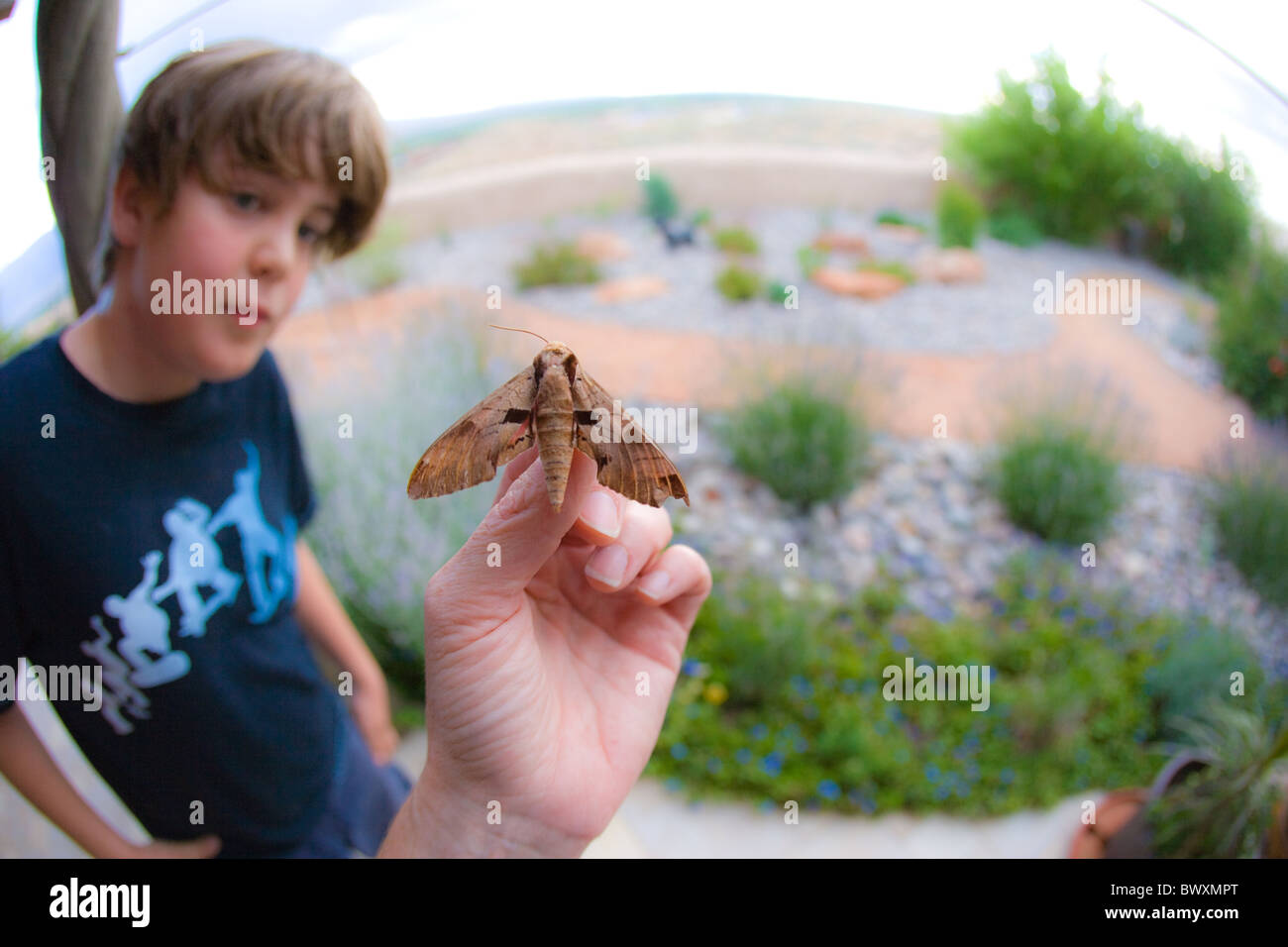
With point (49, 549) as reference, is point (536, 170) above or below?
above

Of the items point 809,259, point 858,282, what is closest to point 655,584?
point 858,282

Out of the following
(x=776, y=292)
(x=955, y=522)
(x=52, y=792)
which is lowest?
(x=52, y=792)

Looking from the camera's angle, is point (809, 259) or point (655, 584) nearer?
point (655, 584)

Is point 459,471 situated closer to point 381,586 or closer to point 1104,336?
point 381,586

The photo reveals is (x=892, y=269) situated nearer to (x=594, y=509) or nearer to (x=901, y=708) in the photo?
(x=901, y=708)

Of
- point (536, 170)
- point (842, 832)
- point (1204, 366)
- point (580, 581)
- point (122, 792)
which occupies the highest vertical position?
point (536, 170)

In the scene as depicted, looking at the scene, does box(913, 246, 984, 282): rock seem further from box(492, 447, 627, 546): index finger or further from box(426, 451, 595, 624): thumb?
box(426, 451, 595, 624): thumb

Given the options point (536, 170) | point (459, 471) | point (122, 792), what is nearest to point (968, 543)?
point (459, 471)
